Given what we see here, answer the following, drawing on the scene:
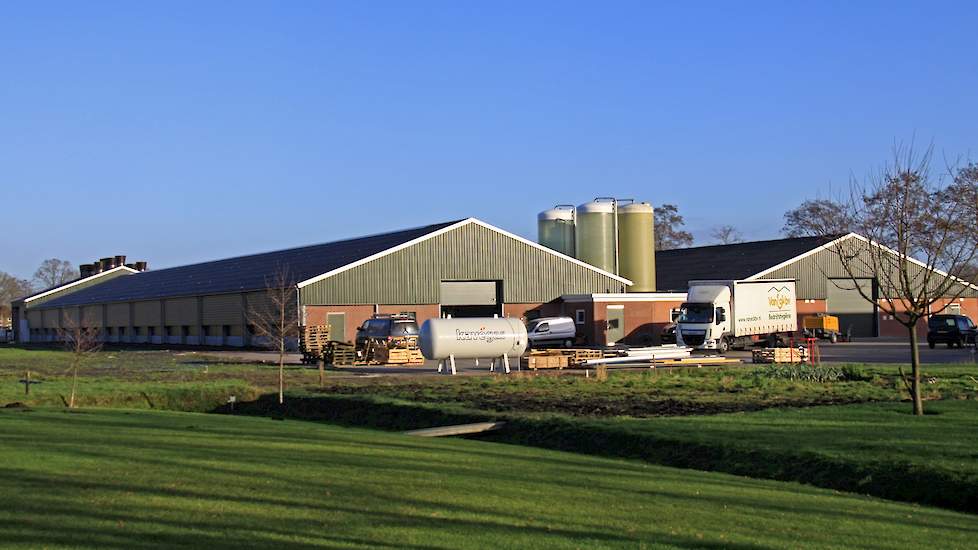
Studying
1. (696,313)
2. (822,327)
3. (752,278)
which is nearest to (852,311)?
(752,278)

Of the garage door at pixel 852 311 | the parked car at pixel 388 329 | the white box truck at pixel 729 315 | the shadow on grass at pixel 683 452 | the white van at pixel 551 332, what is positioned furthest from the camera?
the garage door at pixel 852 311

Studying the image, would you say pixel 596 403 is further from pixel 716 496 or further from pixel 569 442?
pixel 716 496

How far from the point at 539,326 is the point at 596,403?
119 feet

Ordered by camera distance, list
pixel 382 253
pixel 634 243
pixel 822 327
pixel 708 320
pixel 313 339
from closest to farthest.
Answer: pixel 313 339 → pixel 708 320 → pixel 382 253 → pixel 822 327 → pixel 634 243

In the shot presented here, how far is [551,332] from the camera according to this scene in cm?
6712

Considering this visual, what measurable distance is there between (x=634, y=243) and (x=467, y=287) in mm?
13565

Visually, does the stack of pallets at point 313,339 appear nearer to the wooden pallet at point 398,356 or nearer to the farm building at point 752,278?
the wooden pallet at point 398,356

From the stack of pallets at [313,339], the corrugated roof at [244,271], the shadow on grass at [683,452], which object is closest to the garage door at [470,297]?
the corrugated roof at [244,271]

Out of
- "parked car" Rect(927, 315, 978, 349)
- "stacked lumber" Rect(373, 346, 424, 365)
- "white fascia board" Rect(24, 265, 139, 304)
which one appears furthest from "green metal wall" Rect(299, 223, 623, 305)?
"white fascia board" Rect(24, 265, 139, 304)

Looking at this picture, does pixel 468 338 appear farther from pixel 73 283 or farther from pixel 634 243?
pixel 73 283

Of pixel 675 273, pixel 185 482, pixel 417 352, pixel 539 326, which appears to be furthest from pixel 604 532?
pixel 675 273

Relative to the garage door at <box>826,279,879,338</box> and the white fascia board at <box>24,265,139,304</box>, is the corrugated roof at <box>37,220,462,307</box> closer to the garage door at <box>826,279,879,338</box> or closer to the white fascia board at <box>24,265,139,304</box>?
the white fascia board at <box>24,265,139,304</box>

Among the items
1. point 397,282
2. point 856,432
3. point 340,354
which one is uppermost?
point 397,282

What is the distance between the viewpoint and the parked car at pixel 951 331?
6259 cm
